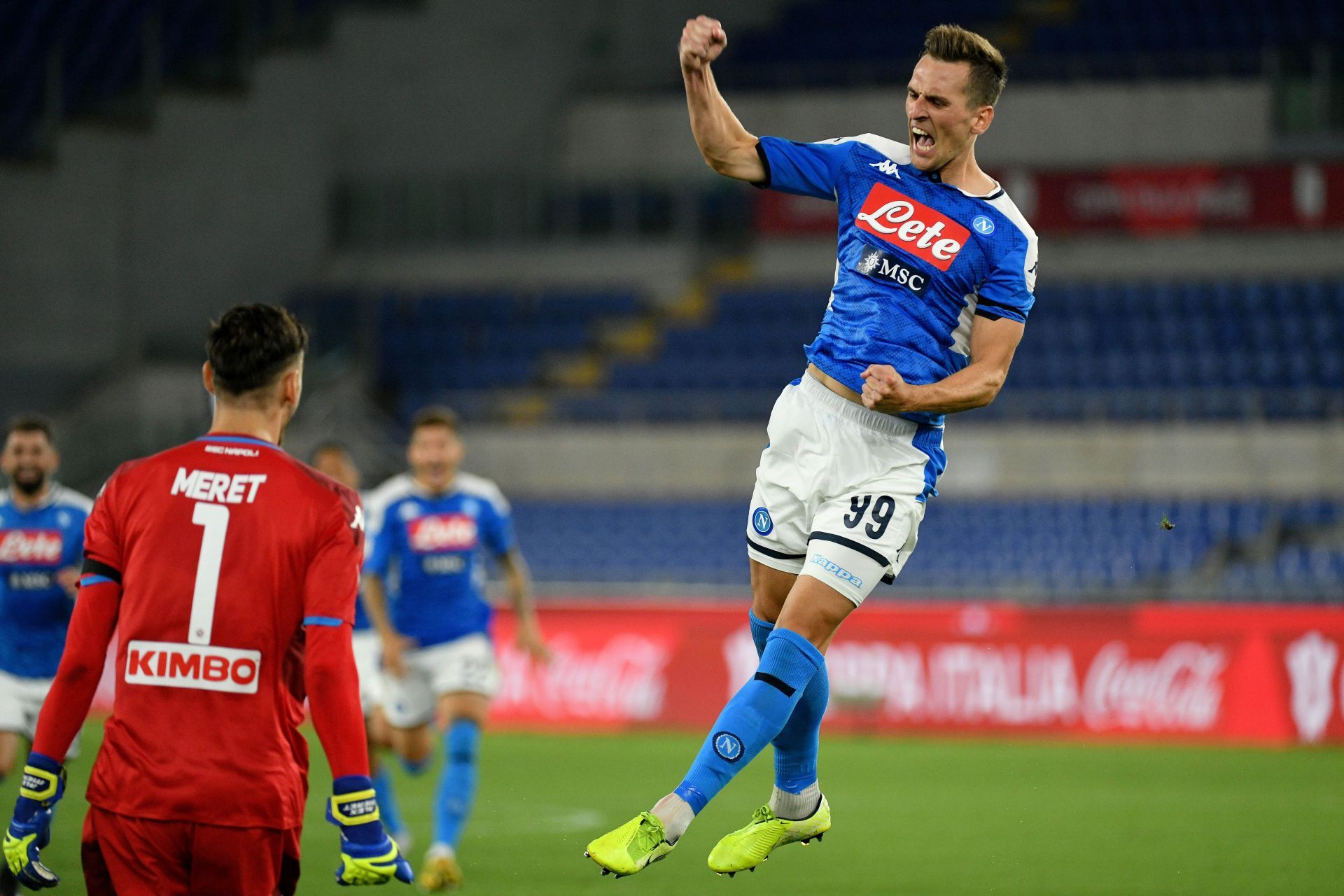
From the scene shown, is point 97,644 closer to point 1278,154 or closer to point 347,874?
point 347,874

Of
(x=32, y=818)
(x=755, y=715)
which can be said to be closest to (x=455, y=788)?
(x=755, y=715)

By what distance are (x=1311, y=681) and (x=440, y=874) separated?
33.4ft

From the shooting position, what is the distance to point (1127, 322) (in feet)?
77.5

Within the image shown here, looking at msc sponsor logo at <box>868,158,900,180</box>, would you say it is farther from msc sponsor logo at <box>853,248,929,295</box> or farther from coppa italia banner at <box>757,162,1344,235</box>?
coppa italia banner at <box>757,162,1344,235</box>

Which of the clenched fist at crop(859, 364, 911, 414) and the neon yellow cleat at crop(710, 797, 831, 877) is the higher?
the clenched fist at crop(859, 364, 911, 414)

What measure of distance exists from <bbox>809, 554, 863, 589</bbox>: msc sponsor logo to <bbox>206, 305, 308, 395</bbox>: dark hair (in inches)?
75.6

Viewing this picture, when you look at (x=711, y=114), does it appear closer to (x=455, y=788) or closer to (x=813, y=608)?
(x=813, y=608)

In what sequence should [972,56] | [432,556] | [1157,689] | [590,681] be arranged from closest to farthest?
[972,56] < [432,556] < [1157,689] < [590,681]

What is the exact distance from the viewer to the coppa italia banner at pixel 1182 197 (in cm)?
2466

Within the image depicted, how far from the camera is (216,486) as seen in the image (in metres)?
4.08

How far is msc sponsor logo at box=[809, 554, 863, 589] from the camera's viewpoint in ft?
17.6

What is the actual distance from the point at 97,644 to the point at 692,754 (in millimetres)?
11745

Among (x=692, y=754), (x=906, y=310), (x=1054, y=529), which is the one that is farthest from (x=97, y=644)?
(x=1054, y=529)

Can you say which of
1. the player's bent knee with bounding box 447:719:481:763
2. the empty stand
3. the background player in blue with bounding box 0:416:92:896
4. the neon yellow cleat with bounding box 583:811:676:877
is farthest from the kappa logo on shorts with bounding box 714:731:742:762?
the empty stand
